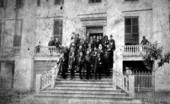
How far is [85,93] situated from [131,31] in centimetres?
890

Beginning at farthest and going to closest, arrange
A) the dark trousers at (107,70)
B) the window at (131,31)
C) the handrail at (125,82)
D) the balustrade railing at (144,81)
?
the window at (131,31), the balustrade railing at (144,81), the dark trousers at (107,70), the handrail at (125,82)

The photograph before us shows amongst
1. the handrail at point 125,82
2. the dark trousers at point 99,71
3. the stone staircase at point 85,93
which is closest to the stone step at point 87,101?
the stone staircase at point 85,93

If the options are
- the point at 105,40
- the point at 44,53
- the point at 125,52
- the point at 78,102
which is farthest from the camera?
the point at 44,53

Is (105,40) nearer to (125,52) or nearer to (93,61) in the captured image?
(93,61)

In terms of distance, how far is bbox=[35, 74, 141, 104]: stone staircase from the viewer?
11625 mm

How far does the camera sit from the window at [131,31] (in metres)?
19.1

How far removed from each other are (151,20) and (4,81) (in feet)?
45.3

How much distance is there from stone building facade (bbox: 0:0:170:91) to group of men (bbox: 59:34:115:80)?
4.93 m

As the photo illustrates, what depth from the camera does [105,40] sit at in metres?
14.1

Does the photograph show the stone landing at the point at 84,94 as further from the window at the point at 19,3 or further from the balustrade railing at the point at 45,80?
the window at the point at 19,3

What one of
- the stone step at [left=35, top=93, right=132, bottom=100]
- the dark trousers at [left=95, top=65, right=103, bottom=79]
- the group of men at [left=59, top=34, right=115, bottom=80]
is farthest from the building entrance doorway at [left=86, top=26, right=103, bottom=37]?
the stone step at [left=35, top=93, right=132, bottom=100]

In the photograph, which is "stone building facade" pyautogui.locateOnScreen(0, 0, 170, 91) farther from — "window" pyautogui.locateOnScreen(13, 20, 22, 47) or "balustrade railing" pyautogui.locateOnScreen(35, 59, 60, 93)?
"balustrade railing" pyautogui.locateOnScreen(35, 59, 60, 93)

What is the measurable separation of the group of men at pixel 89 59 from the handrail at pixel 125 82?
1.04 m

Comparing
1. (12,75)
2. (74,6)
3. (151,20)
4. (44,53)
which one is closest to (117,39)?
(151,20)
